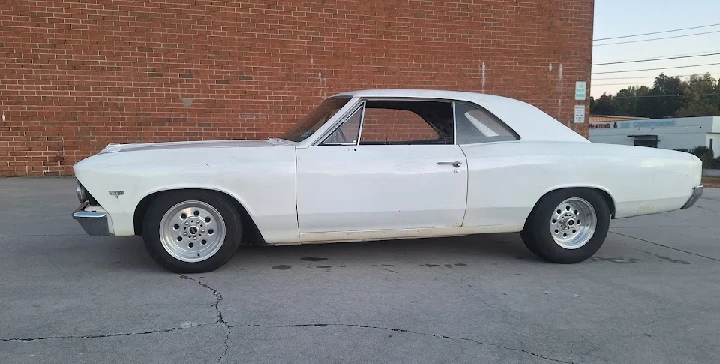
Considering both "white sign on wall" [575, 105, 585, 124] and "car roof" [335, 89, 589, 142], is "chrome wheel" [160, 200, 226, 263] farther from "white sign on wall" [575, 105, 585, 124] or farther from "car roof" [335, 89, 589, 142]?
"white sign on wall" [575, 105, 585, 124]

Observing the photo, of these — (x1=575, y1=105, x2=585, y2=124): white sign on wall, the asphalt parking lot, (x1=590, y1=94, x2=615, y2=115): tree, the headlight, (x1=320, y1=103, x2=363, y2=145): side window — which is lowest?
the asphalt parking lot

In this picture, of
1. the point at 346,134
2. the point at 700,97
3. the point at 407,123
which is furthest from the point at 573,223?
the point at 700,97

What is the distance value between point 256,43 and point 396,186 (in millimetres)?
6479

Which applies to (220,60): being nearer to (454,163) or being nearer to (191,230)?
(191,230)

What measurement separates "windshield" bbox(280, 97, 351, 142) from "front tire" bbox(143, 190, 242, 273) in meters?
0.92

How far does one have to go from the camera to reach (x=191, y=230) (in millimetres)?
4113

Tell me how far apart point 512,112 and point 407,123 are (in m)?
1.00

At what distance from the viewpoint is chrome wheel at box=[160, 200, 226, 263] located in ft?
13.3

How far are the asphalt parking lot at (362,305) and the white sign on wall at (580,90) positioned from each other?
651 centimetres

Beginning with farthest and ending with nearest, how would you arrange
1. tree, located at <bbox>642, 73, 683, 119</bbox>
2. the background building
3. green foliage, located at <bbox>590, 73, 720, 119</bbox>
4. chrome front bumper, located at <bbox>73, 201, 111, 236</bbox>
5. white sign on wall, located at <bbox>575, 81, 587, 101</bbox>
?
tree, located at <bbox>642, 73, 683, 119</bbox> < green foliage, located at <bbox>590, 73, 720, 119</bbox> < the background building < white sign on wall, located at <bbox>575, 81, 587, 101</bbox> < chrome front bumper, located at <bbox>73, 201, 111, 236</bbox>

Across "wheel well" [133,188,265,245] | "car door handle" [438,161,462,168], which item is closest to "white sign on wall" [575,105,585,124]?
"car door handle" [438,161,462,168]

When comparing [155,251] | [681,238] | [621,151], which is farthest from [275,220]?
[681,238]

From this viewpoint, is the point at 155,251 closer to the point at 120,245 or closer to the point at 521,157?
the point at 120,245

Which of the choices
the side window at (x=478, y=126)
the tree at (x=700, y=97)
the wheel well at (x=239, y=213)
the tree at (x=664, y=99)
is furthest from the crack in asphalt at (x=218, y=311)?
the tree at (x=664, y=99)
